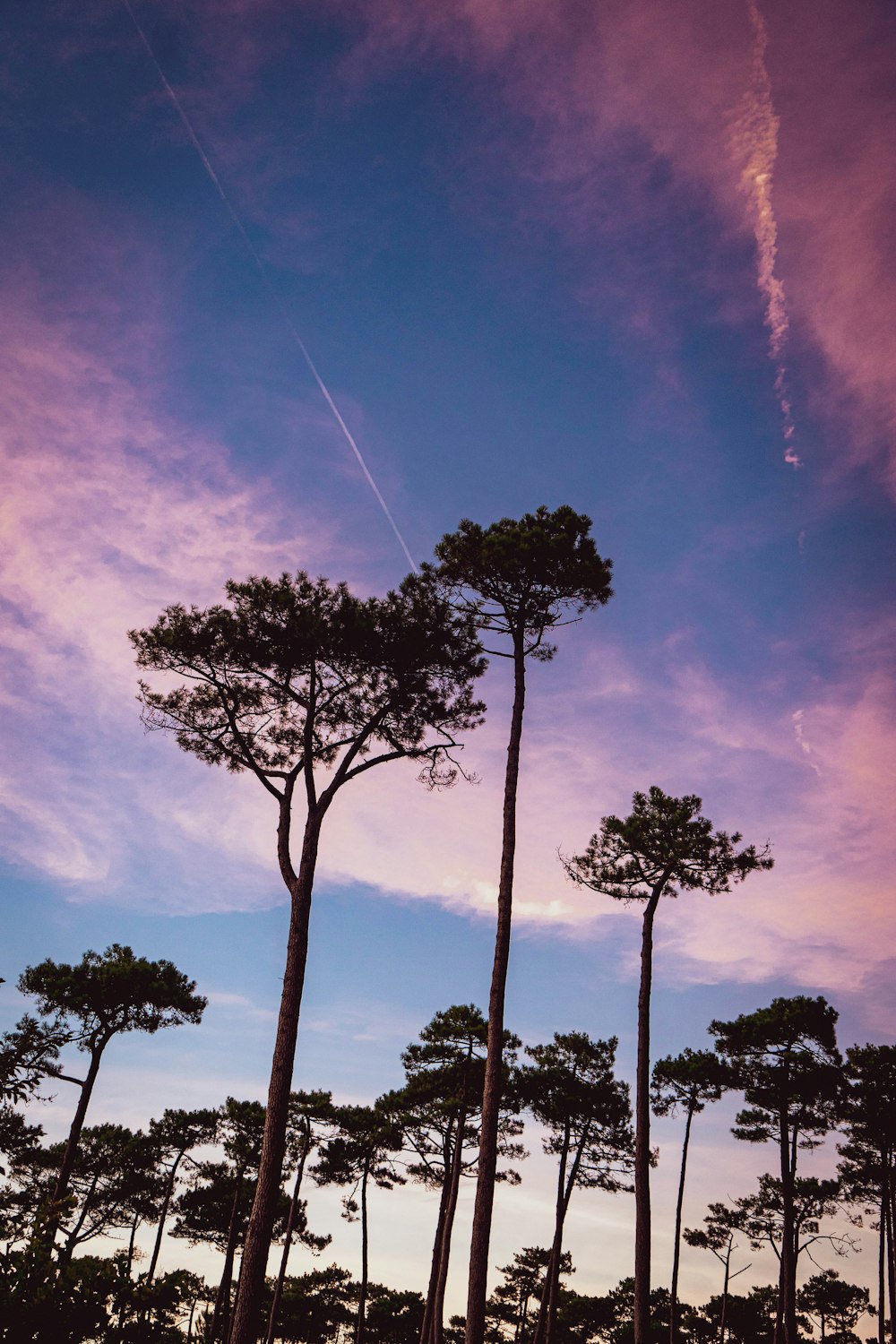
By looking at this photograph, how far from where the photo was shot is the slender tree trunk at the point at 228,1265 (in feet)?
96.4

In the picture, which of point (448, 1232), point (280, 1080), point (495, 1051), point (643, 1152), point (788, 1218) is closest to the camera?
point (280, 1080)

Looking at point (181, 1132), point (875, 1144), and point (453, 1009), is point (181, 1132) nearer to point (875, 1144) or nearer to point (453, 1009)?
point (453, 1009)

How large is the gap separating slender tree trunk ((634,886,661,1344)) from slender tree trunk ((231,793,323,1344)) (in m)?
8.46

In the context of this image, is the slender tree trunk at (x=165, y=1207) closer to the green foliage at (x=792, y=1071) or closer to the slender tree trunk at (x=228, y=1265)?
the slender tree trunk at (x=228, y=1265)

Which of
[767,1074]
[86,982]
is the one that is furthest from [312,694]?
[767,1074]

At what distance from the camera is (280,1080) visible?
1198cm

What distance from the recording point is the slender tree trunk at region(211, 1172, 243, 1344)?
2939 centimetres

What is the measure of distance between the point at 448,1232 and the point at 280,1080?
16.8 meters

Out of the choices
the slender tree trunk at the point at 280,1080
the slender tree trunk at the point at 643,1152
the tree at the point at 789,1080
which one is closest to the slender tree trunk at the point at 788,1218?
the tree at the point at 789,1080

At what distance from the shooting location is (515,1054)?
2494cm

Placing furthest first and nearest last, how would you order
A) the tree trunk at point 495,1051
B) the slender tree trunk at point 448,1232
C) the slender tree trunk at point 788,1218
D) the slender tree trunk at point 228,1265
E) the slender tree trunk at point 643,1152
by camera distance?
the slender tree trunk at point 228,1265 < the slender tree trunk at point 448,1232 < the slender tree trunk at point 788,1218 < the slender tree trunk at point 643,1152 < the tree trunk at point 495,1051

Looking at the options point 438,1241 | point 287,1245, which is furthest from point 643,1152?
point 287,1245

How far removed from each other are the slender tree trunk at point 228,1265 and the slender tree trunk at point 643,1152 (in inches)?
721

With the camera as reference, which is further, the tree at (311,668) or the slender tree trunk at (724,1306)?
the slender tree trunk at (724,1306)
